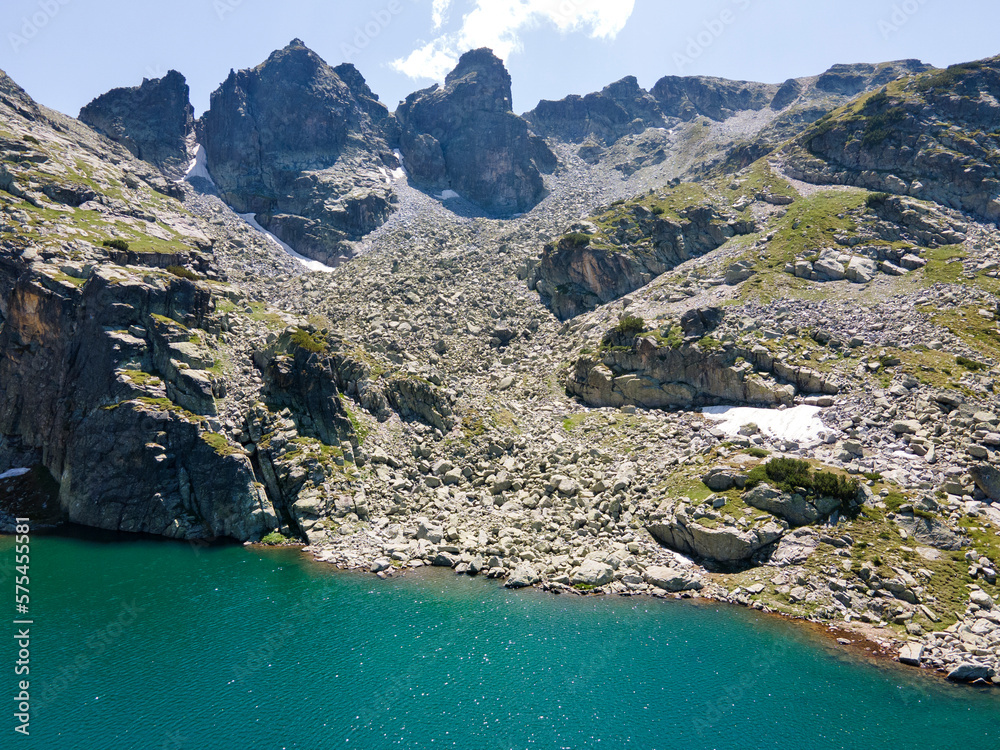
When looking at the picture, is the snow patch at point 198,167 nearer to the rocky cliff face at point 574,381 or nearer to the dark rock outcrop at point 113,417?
→ the rocky cliff face at point 574,381

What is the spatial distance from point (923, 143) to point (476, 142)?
103907mm

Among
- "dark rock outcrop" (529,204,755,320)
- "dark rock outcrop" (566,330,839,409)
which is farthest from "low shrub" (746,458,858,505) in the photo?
"dark rock outcrop" (529,204,755,320)

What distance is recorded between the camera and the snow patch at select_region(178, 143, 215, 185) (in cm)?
12288

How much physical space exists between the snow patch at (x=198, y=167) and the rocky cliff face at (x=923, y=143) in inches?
5282

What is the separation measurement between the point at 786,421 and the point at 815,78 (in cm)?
19038

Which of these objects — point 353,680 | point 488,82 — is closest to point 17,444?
point 353,680

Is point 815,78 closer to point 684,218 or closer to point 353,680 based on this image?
point 684,218

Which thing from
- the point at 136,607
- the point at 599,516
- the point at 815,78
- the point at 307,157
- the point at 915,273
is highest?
the point at 815,78

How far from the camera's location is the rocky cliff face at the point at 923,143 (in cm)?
8431

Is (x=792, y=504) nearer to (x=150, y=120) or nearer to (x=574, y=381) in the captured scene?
(x=574, y=381)

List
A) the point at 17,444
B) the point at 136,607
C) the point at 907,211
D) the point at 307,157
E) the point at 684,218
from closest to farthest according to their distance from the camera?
the point at 136,607, the point at 17,444, the point at 907,211, the point at 684,218, the point at 307,157

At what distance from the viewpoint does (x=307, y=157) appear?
132125mm

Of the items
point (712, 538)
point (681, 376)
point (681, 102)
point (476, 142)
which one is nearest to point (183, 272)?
point (681, 376)

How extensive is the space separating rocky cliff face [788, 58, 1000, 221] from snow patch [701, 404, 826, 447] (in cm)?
6081
